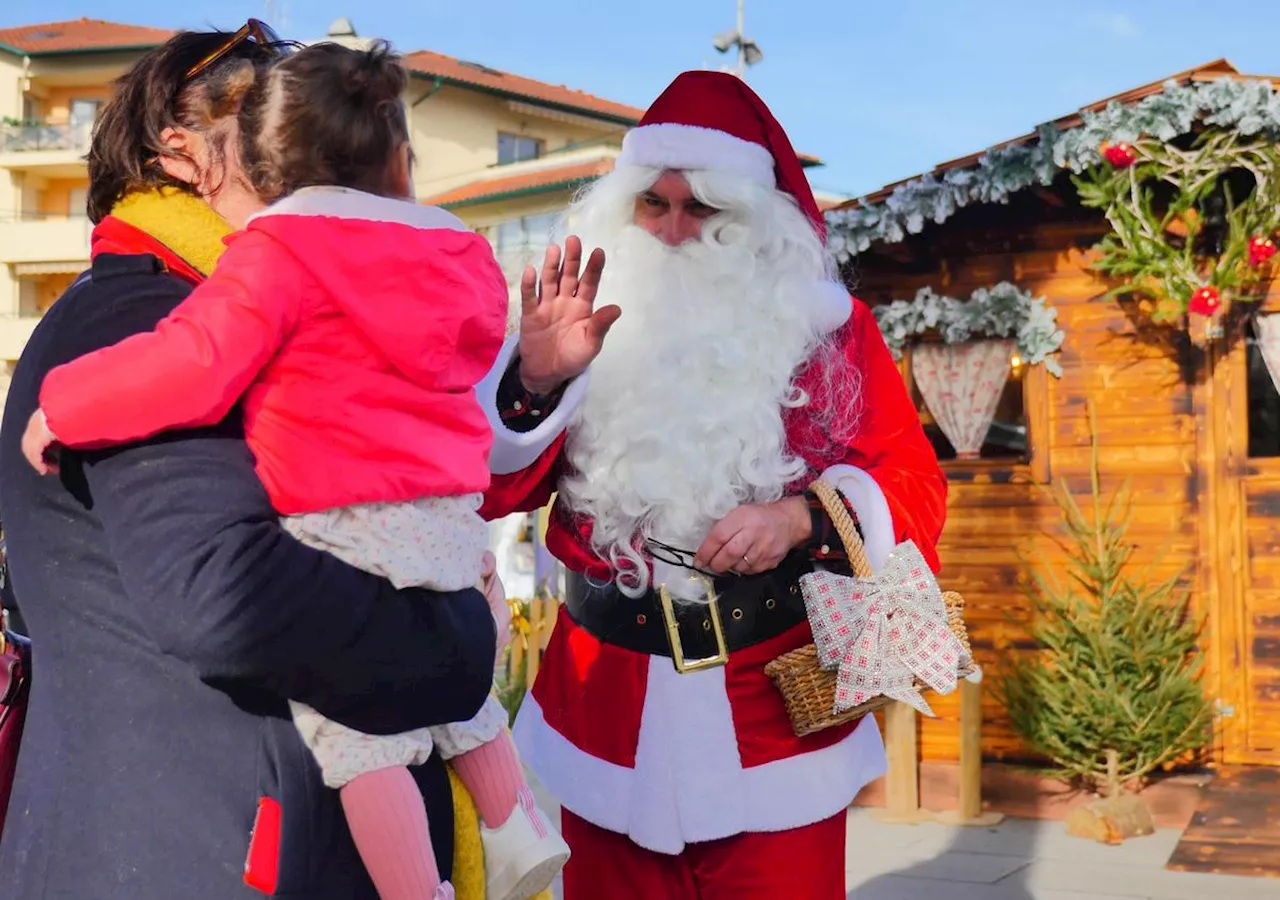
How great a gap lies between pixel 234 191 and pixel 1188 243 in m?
5.85

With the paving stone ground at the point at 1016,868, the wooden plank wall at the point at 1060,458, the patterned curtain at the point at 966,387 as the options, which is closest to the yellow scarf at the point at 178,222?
the paving stone ground at the point at 1016,868

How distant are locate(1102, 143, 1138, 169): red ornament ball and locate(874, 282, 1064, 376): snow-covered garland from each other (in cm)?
96

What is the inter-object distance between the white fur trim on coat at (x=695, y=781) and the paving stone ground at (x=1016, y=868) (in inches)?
102

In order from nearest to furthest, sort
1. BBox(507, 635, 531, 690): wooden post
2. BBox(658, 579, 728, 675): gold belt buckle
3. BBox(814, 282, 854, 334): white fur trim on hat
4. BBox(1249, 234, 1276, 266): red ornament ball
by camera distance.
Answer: BBox(658, 579, 728, 675): gold belt buckle, BBox(814, 282, 854, 334): white fur trim on hat, BBox(1249, 234, 1276, 266): red ornament ball, BBox(507, 635, 531, 690): wooden post

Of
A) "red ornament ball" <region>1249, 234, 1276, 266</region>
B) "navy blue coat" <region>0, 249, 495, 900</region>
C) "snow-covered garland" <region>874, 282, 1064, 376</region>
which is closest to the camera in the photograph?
"navy blue coat" <region>0, 249, 495, 900</region>

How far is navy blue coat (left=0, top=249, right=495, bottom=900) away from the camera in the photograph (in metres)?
1.55

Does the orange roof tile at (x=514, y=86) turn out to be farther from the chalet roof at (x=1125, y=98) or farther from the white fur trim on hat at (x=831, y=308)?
the white fur trim on hat at (x=831, y=308)

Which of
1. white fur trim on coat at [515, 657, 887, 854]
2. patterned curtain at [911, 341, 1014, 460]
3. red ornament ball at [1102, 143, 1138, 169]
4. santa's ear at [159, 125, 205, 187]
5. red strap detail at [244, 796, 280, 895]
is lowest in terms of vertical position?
white fur trim on coat at [515, 657, 887, 854]

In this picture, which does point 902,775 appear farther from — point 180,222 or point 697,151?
point 180,222

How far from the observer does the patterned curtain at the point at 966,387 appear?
752cm

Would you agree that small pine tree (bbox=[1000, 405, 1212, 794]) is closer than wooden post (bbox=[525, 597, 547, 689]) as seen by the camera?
Yes

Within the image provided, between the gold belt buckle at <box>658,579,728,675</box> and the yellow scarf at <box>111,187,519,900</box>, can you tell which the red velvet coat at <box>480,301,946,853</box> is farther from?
the yellow scarf at <box>111,187,519,900</box>

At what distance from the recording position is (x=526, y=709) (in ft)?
10.8

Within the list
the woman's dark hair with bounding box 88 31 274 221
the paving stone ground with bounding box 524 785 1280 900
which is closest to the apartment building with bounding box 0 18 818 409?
the paving stone ground with bounding box 524 785 1280 900
